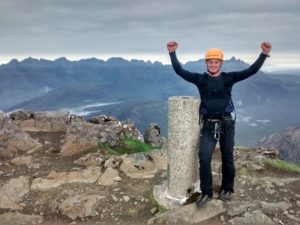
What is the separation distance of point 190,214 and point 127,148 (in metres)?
8.39

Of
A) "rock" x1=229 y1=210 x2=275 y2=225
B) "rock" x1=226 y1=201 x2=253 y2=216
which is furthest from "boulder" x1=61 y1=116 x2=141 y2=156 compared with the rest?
"rock" x1=229 y1=210 x2=275 y2=225

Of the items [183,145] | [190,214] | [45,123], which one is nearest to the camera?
[190,214]

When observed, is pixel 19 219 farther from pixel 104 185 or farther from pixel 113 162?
pixel 113 162

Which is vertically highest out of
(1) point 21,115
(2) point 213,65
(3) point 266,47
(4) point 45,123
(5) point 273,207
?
(3) point 266,47

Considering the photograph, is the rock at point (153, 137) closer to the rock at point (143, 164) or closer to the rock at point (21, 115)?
the rock at point (143, 164)

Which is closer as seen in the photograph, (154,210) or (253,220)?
(253,220)

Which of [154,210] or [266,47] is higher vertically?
[266,47]

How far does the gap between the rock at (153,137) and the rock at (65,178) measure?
742 cm

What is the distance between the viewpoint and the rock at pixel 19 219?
15184 millimetres

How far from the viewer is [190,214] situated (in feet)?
46.2

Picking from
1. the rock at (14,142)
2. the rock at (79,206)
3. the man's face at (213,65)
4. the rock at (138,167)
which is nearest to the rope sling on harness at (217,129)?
the man's face at (213,65)

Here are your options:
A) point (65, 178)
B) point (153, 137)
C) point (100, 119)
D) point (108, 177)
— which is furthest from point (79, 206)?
point (153, 137)

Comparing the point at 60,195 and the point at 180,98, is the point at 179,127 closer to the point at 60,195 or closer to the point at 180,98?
the point at 180,98

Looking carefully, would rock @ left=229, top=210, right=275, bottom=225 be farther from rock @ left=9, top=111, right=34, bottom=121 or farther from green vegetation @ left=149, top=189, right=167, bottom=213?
rock @ left=9, top=111, right=34, bottom=121
